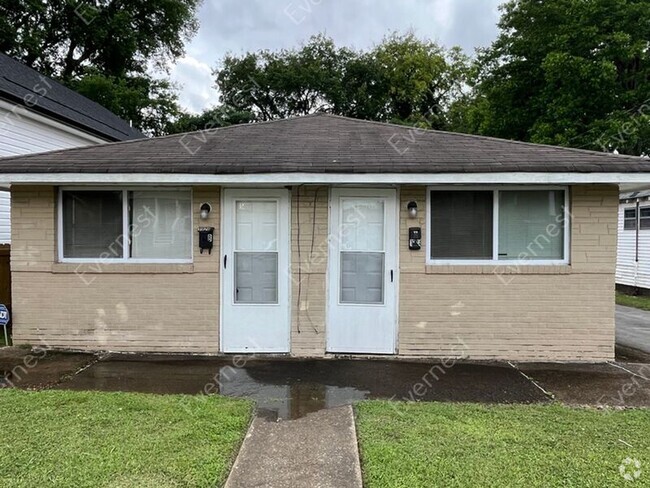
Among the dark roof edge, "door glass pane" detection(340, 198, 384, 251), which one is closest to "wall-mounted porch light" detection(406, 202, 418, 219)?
"door glass pane" detection(340, 198, 384, 251)

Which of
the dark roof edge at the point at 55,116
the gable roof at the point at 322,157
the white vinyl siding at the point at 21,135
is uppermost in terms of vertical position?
the dark roof edge at the point at 55,116

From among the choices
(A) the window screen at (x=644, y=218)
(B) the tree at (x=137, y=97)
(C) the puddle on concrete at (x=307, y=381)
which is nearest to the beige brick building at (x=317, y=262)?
(C) the puddle on concrete at (x=307, y=381)

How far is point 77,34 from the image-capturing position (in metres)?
25.0

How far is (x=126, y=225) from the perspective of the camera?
584 centimetres

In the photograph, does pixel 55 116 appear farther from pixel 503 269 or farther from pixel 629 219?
pixel 629 219

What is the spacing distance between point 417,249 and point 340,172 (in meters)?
1.44

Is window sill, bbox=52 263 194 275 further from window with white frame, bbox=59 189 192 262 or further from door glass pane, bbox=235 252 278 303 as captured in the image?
door glass pane, bbox=235 252 278 303

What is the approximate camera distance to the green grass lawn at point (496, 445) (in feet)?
9.43

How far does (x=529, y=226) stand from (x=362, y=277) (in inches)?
90.2

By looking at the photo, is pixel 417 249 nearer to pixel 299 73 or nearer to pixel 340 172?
pixel 340 172

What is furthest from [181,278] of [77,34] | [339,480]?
[77,34]

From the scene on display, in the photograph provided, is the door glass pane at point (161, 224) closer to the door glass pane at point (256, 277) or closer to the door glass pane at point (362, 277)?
the door glass pane at point (256, 277)

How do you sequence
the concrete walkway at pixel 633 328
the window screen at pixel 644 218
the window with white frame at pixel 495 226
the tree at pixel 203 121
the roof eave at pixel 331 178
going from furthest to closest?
the tree at pixel 203 121, the window screen at pixel 644 218, the concrete walkway at pixel 633 328, the window with white frame at pixel 495 226, the roof eave at pixel 331 178

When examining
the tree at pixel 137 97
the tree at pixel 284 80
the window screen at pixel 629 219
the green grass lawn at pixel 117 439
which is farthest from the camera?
the tree at pixel 284 80
